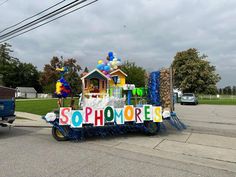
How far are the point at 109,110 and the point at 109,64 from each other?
368cm

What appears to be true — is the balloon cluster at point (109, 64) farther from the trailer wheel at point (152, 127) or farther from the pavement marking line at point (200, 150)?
the pavement marking line at point (200, 150)

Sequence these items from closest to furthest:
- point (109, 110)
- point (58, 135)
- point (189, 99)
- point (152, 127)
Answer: point (58, 135), point (109, 110), point (152, 127), point (189, 99)

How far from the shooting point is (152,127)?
852 cm

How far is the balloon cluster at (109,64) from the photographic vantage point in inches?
415

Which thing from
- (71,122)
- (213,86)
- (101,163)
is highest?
(213,86)

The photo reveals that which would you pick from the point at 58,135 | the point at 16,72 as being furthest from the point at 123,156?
the point at 16,72

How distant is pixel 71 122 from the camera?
729 cm

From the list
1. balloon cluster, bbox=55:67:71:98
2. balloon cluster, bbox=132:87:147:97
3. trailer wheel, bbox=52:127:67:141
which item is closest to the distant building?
balloon cluster, bbox=55:67:71:98

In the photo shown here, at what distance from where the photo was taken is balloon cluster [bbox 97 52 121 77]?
1053 centimetres

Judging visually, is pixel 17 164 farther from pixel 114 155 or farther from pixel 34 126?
pixel 34 126

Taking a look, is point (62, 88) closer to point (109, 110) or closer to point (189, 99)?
point (109, 110)

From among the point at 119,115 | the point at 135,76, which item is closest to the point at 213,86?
the point at 135,76

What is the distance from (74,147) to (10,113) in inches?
155

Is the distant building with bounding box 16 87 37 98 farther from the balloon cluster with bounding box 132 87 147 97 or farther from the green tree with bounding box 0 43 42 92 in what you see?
the balloon cluster with bounding box 132 87 147 97
